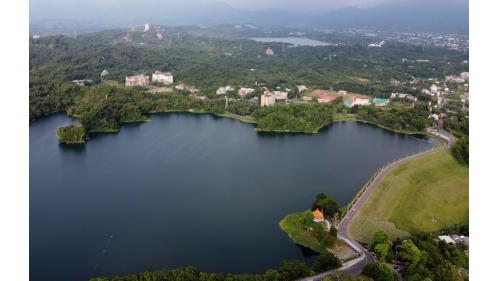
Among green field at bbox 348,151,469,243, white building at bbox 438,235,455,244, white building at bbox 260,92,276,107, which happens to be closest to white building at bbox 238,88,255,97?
white building at bbox 260,92,276,107

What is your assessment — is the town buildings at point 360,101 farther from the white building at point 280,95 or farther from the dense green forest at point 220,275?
the dense green forest at point 220,275

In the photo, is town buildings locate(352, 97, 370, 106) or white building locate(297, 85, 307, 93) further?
white building locate(297, 85, 307, 93)

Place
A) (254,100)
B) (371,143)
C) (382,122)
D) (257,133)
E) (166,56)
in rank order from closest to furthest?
1. (371,143)
2. (257,133)
3. (382,122)
4. (254,100)
5. (166,56)

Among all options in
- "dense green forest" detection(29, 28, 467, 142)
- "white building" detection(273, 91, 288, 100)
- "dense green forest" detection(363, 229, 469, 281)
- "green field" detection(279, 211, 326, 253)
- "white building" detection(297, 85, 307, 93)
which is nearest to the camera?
"dense green forest" detection(363, 229, 469, 281)

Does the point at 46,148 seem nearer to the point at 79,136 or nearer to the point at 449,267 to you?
the point at 79,136

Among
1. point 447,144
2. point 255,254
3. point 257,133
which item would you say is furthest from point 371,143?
→ point 255,254

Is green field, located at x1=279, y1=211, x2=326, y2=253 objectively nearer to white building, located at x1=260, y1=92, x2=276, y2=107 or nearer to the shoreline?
the shoreline

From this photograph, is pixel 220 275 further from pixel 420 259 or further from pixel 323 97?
pixel 323 97

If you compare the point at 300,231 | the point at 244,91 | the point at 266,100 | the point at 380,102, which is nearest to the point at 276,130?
the point at 266,100
